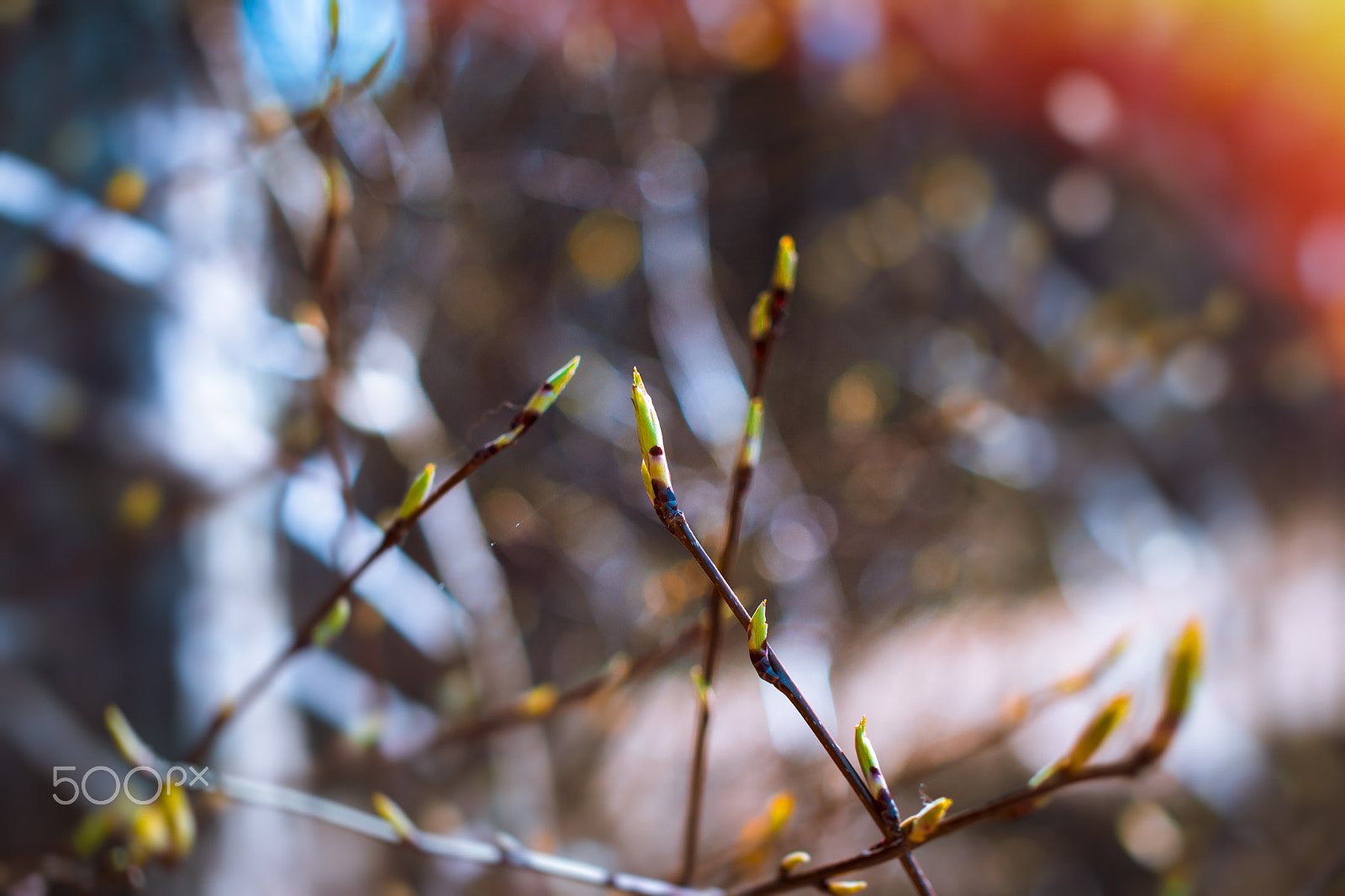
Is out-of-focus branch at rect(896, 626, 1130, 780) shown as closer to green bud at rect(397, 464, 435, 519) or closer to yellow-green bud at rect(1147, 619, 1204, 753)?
yellow-green bud at rect(1147, 619, 1204, 753)

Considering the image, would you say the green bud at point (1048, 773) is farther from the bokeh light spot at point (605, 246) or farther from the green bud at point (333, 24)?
the bokeh light spot at point (605, 246)

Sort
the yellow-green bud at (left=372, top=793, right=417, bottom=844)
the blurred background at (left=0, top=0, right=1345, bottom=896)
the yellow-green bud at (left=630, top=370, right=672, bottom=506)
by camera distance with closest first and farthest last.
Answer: the yellow-green bud at (left=630, top=370, right=672, bottom=506), the yellow-green bud at (left=372, top=793, right=417, bottom=844), the blurred background at (left=0, top=0, right=1345, bottom=896)

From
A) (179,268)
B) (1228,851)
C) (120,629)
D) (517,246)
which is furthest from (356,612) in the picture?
(1228,851)

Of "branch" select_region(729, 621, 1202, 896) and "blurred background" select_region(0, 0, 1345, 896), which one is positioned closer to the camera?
"branch" select_region(729, 621, 1202, 896)

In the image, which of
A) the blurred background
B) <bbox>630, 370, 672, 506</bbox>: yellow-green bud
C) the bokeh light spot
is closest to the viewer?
<bbox>630, 370, 672, 506</bbox>: yellow-green bud

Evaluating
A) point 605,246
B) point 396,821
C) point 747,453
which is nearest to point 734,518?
point 747,453

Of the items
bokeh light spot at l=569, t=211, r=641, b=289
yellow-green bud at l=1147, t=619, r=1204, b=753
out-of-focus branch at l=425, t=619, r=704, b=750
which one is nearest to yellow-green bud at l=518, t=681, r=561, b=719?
out-of-focus branch at l=425, t=619, r=704, b=750

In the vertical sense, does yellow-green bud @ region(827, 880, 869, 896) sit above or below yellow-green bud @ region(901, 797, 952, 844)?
below

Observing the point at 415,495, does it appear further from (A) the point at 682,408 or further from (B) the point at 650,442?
(A) the point at 682,408

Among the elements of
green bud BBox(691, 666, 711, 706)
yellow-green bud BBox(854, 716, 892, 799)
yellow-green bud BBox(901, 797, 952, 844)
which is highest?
green bud BBox(691, 666, 711, 706)
